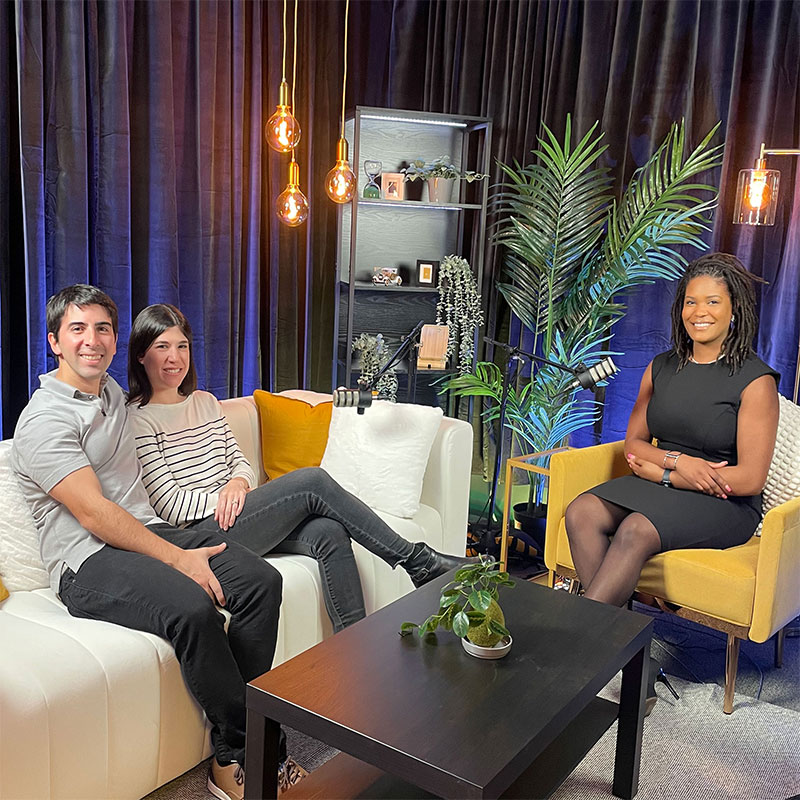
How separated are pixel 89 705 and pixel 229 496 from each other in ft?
2.48

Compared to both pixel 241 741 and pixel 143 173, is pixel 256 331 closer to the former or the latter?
pixel 143 173

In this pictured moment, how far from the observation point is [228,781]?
6.64ft

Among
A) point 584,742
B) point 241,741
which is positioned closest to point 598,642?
point 584,742

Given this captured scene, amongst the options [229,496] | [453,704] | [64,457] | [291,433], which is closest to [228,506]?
[229,496]

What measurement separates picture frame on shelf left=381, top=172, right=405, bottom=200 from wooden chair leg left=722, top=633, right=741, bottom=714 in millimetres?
2419

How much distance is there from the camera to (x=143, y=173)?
3.37m

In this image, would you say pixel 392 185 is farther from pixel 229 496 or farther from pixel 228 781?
pixel 228 781

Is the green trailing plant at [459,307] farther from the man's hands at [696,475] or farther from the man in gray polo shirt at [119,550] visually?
the man in gray polo shirt at [119,550]

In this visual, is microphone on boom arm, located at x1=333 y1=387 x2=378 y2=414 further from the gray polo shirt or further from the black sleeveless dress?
the black sleeveless dress

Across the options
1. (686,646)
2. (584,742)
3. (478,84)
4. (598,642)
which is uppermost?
(478,84)

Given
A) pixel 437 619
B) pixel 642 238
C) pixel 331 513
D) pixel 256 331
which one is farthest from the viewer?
pixel 256 331

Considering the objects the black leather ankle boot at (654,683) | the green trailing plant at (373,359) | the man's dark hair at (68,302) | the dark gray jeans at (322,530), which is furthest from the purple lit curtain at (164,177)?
the black leather ankle boot at (654,683)

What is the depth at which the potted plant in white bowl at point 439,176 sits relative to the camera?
3998 millimetres

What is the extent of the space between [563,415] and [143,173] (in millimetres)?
2087
